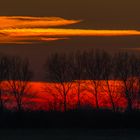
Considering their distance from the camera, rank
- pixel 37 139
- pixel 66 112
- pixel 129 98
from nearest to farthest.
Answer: pixel 37 139 → pixel 66 112 → pixel 129 98

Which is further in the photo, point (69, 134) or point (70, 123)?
point (70, 123)

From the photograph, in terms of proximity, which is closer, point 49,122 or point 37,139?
point 37,139

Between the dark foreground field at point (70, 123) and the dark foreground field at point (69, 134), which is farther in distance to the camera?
the dark foreground field at point (70, 123)

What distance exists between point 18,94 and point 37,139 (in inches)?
1515

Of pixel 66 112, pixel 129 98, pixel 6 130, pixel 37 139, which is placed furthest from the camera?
pixel 129 98

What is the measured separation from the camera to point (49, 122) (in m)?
51.8

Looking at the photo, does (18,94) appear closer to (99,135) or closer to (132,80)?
(132,80)

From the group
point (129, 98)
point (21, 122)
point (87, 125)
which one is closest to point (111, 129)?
point (87, 125)

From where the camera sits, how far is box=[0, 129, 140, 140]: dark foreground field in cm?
4603

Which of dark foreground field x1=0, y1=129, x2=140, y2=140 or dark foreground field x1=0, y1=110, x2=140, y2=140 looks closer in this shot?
dark foreground field x1=0, y1=129, x2=140, y2=140

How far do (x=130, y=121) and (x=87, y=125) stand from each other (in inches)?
97.8

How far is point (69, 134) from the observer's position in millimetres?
47531

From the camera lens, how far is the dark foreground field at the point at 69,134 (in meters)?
46.0

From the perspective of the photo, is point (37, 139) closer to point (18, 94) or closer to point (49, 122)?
point (49, 122)
